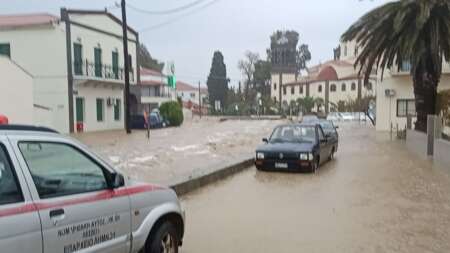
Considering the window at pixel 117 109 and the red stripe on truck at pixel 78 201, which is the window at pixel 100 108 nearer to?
the window at pixel 117 109

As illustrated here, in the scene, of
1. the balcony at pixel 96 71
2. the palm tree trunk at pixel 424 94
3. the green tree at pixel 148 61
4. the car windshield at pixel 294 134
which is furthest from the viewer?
the green tree at pixel 148 61

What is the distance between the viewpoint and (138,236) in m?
5.39

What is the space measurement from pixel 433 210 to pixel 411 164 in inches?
344

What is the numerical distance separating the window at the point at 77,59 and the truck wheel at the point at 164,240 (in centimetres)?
3403

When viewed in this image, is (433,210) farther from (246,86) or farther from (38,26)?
(246,86)

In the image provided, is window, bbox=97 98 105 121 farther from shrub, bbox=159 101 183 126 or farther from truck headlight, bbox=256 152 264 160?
truck headlight, bbox=256 152 264 160

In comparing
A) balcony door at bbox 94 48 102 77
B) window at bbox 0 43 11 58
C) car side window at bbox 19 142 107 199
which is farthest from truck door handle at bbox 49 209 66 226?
balcony door at bbox 94 48 102 77

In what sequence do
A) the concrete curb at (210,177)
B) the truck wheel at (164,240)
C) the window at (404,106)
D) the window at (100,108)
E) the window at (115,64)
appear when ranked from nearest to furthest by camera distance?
the truck wheel at (164,240), the concrete curb at (210,177), the window at (404,106), the window at (100,108), the window at (115,64)

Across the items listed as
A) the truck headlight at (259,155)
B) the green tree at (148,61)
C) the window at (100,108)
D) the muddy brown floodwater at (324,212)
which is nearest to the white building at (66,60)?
the window at (100,108)

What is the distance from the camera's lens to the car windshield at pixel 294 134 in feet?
57.7

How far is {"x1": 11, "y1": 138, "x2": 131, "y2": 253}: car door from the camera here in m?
4.33

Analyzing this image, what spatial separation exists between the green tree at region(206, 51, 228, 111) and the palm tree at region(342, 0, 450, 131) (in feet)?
271

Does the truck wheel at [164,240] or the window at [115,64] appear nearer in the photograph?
the truck wheel at [164,240]

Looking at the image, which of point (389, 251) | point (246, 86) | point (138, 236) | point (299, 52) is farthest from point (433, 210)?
point (299, 52)
